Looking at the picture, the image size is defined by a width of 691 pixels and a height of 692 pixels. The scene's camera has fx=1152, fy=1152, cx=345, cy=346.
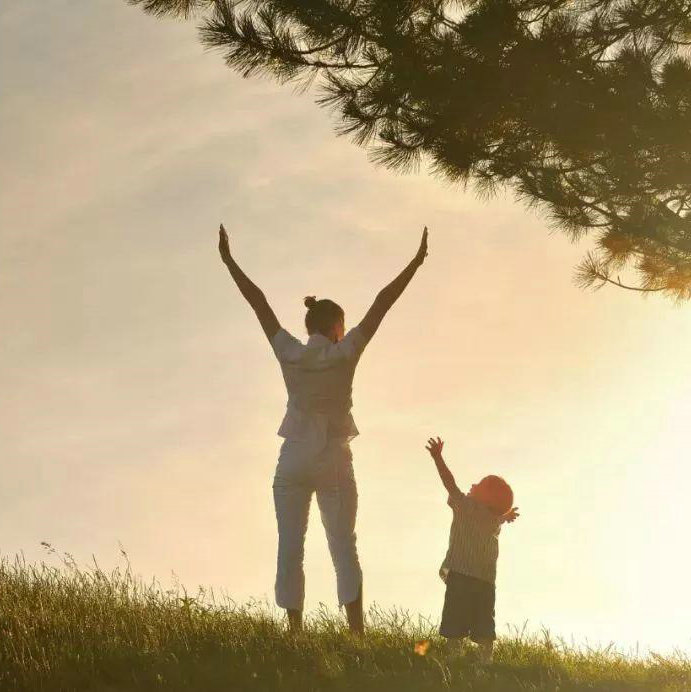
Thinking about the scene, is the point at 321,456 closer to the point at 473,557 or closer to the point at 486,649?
the point at 473,557

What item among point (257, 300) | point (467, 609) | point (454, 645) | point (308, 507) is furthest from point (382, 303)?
point (454, 645)

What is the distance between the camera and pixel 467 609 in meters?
7.30

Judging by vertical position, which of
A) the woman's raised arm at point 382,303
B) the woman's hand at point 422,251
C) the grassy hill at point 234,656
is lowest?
the grassy hill at point 234,656

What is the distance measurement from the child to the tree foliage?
12.2 feet

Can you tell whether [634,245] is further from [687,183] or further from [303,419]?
[303,419]

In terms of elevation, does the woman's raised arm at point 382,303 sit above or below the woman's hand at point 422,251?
below

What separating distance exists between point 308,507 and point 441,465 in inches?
34.8

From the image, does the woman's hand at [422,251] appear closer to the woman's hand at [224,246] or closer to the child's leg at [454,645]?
the woman's hand at [224,246]

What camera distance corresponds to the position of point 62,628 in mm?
7199

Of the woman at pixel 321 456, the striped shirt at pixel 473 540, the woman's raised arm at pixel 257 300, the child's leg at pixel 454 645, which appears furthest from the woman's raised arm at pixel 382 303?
the child's leg at pixel 454 645

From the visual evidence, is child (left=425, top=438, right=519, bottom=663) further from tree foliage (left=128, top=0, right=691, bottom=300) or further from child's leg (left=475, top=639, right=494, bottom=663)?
tree foliage (left=128, top=0, right=691, bottom=300)

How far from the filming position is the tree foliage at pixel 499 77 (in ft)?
31.6

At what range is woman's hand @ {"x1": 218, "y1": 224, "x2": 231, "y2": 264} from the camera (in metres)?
7.70

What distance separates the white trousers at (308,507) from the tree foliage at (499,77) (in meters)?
3.87
